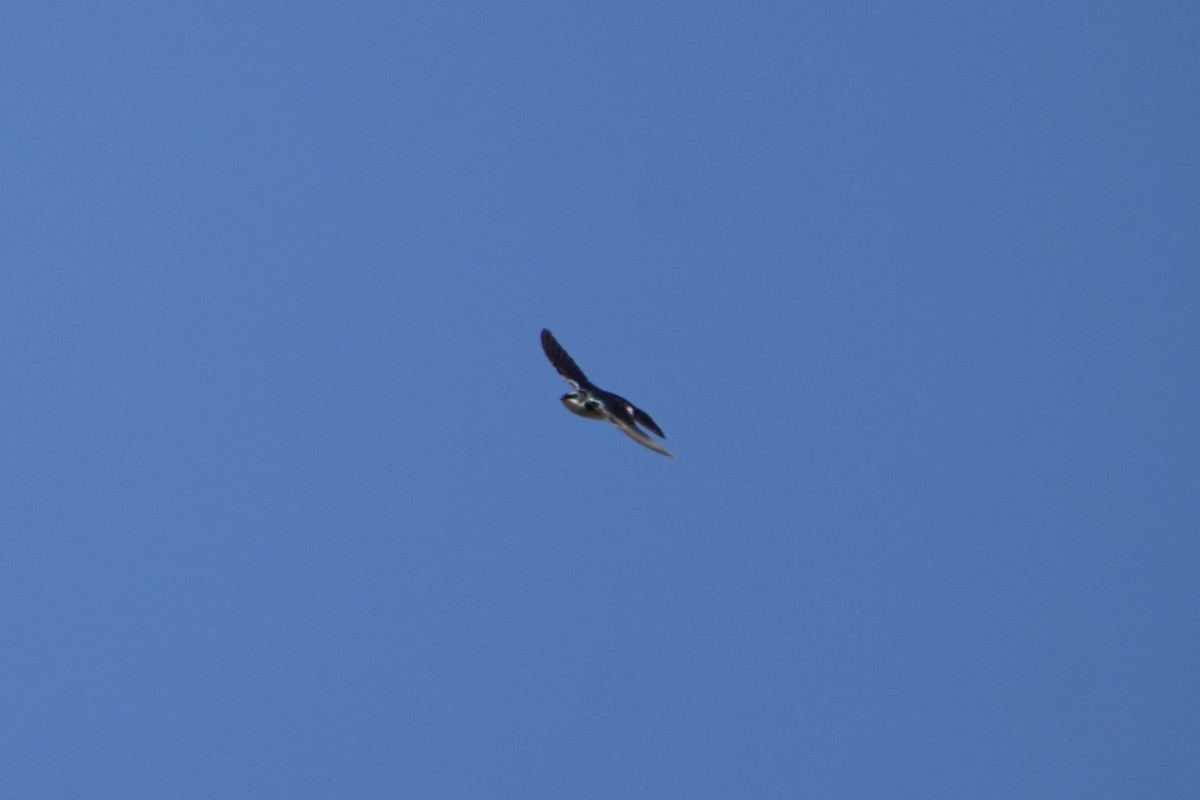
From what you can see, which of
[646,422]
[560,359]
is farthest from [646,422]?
[560,359]

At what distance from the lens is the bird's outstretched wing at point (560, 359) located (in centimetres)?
2452

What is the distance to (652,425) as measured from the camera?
23016mm

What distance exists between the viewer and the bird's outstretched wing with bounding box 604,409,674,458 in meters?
21.0

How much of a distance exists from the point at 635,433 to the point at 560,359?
3162 millimetres

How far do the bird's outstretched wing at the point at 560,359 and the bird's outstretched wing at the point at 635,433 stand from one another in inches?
67.2

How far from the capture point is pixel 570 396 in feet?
77.0

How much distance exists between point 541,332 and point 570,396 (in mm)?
1638

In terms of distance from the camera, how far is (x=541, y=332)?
24891 millimetres

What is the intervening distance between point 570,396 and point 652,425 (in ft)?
3.49

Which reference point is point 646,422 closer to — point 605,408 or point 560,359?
point 605,408

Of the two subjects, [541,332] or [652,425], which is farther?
[541,332]

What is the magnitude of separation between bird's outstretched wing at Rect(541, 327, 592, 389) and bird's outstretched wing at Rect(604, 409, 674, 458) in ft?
5.60

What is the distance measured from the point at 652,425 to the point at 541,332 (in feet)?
8.22

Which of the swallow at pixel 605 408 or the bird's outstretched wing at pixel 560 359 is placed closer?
the swallow at pixel 605 408
